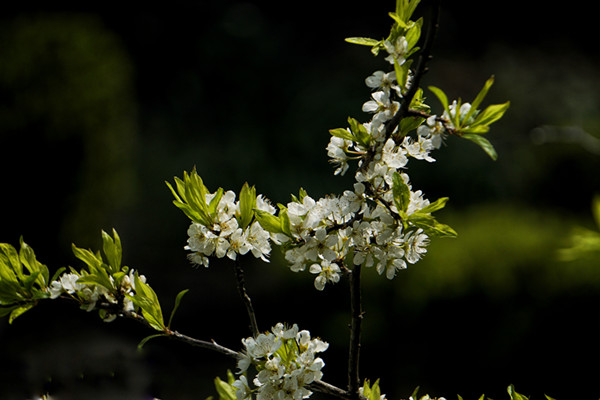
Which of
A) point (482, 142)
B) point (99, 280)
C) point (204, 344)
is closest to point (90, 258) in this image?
point (99, 280)

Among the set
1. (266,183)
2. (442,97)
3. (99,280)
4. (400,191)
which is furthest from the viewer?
(266,183)

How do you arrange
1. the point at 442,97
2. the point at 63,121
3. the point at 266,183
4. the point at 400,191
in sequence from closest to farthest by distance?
1. the point at 442,97
2. the point at 400,191
3. the point at 63,121
4. the point at 266,183

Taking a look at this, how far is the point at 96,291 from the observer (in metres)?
1.12

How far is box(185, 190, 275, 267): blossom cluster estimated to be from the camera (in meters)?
1.13

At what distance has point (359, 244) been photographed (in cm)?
106

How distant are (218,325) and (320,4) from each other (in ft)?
23.4

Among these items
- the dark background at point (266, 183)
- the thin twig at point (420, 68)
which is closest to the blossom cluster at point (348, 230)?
the thin twig at point (420, 68)

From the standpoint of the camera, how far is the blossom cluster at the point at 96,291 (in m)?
1.11

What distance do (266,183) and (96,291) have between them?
656cm

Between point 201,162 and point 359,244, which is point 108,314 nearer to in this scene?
point 359,244

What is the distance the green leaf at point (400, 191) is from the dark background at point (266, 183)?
0.77 metres

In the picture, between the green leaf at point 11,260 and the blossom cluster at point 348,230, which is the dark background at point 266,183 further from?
the blossom cluster at point 348,230

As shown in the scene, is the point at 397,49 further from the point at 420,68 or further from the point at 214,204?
the point at 214,204

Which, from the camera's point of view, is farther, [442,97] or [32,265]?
[32,265]
